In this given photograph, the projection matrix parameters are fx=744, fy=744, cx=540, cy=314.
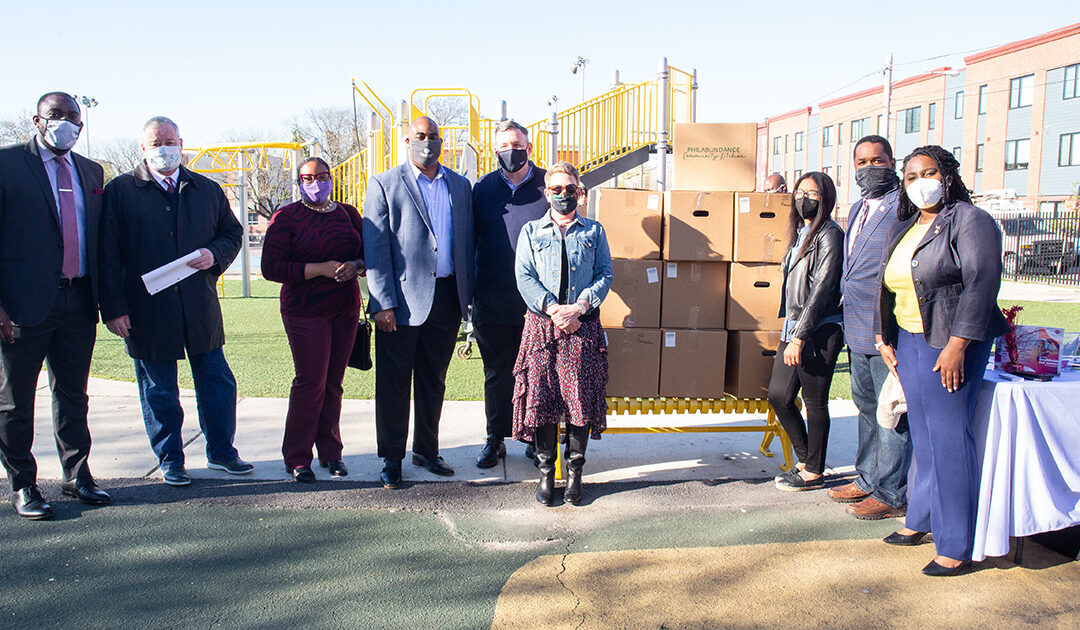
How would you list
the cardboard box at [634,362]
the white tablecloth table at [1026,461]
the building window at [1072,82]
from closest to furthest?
the white tablecloth table at [1026,461] → the cardboard box at [634,362] → the building window at [1072,82]

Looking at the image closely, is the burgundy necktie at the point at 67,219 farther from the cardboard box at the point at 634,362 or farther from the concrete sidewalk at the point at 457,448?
the cardboard box at the point at 634,362

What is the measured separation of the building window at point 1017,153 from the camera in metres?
36.5

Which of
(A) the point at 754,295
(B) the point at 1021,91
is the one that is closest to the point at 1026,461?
(A) the point at 754,295

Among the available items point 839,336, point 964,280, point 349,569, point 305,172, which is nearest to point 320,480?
point 349,569

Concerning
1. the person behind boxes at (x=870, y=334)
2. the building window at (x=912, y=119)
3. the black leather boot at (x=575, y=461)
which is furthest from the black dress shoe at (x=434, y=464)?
the building window at (x=912, y=119)

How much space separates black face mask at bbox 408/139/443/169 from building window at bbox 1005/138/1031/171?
40.7 meters

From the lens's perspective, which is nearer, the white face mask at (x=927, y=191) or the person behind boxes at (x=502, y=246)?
the white face mask at (x=927, y=191)

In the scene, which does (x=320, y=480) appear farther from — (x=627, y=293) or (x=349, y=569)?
(x=627, y=293)

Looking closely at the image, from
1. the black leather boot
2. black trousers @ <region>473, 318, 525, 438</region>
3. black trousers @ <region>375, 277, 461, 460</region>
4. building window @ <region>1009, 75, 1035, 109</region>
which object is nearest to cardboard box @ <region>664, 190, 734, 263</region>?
black trousers @ <region>473, 318, 525, 438</region>

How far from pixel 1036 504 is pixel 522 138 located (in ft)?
10.7

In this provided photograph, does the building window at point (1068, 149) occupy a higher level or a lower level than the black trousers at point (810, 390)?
higher

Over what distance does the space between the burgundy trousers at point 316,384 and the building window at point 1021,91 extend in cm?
4114

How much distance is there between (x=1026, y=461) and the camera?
3307mm

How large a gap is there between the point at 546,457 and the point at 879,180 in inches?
94.1
